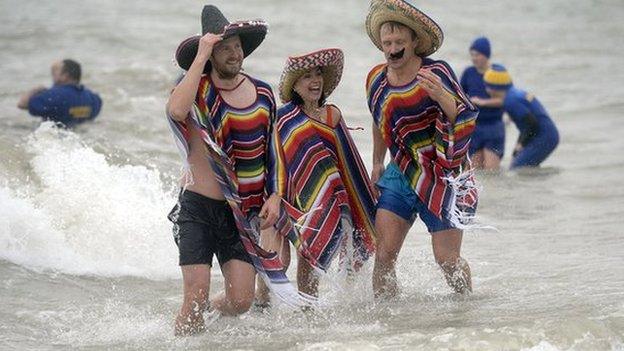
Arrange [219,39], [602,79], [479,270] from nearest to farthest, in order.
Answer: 1. [219,39]
2. [479,270]
3. [602,79]

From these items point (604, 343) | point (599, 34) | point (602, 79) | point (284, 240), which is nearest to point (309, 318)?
point (284, 240)

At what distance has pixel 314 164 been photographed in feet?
25.8

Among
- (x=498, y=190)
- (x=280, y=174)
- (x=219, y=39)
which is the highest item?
(x=219, y=39)

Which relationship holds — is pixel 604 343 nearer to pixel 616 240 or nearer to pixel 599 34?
pixel 616 240

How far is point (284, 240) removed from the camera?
7.95 m

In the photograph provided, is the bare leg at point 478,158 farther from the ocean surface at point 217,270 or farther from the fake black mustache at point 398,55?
the fake black mustache at point 398,55

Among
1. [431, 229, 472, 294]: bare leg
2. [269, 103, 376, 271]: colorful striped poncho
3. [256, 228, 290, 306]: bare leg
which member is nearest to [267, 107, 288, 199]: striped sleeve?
[269, 103, 376, 271]: colorful striped poncho

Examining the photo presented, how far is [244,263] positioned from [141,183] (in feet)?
17.3

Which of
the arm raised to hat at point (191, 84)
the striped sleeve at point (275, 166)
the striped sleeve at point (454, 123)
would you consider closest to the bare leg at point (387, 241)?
the striped sleeve at point (454, 123)

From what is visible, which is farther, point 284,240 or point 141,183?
point 141,183

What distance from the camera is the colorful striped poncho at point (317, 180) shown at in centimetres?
777

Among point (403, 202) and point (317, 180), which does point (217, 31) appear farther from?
point (403, 202)

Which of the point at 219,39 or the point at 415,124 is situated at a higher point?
the point at 219,39

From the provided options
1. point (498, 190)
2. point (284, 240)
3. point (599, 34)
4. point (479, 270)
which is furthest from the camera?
point (599, 34)
